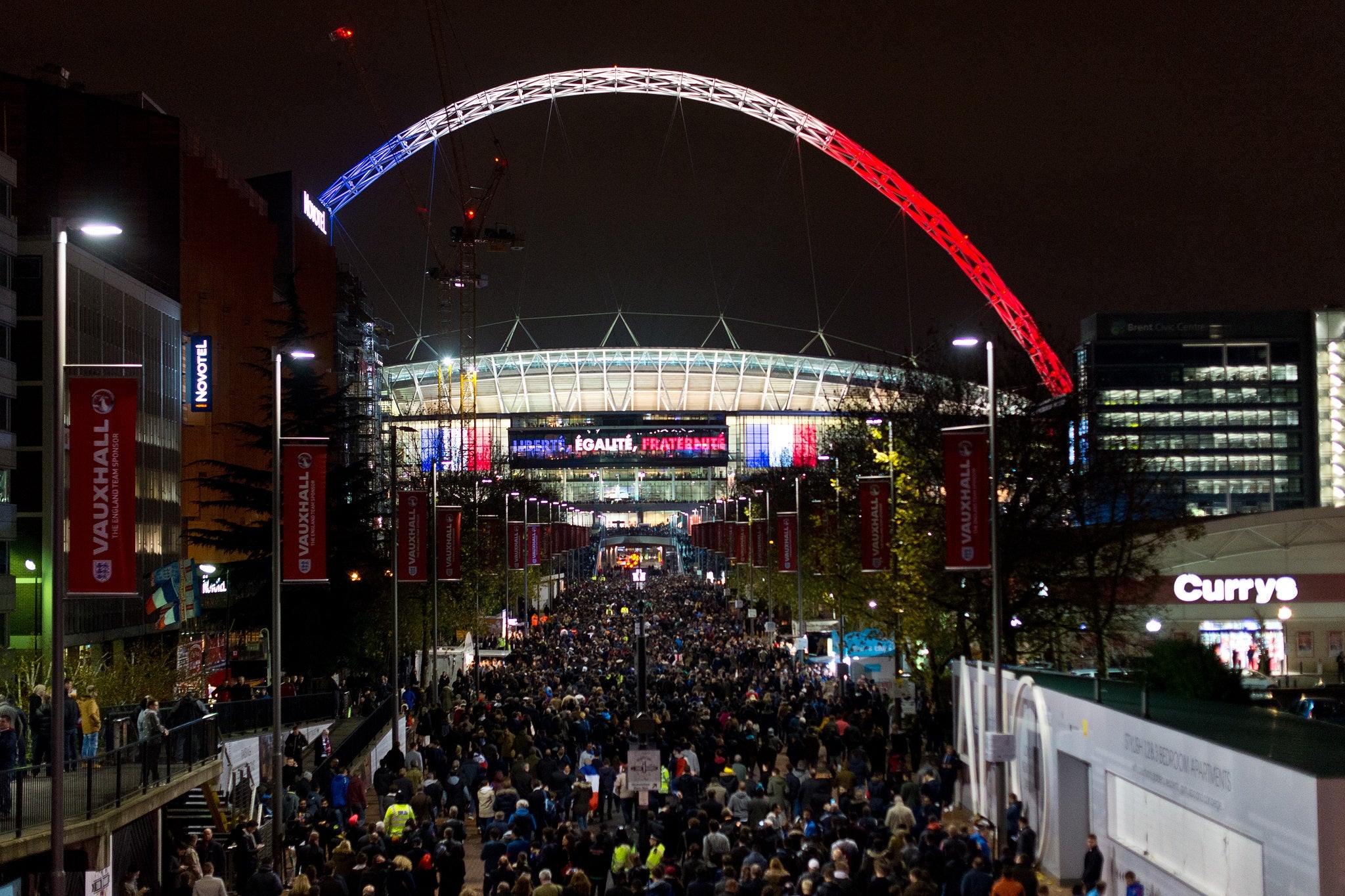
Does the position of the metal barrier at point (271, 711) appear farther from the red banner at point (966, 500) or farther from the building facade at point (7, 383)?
the red banner at point (966, 500)

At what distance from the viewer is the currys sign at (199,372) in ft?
209

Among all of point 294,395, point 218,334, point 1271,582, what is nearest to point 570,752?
point 294,395

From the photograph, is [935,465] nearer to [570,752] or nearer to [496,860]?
[570,752]

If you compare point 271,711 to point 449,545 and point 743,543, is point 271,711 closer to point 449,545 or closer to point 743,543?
point 449,545

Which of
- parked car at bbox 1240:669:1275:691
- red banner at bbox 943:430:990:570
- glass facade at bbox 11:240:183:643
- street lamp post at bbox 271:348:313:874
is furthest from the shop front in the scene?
glass facade at bbox 11:240:183:643

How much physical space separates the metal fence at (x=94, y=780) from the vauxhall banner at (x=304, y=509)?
4.41m

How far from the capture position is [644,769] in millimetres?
24500

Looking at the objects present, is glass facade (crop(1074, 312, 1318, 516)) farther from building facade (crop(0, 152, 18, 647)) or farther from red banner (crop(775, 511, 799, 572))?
building facade (crop(0, 152, 18, 647))

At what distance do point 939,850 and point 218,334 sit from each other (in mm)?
64437

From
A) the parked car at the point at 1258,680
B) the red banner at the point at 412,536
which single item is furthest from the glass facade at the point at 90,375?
the parked car at the point at 1258,680

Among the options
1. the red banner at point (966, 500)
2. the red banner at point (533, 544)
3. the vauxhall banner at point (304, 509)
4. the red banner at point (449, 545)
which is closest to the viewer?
the red banner at point (966, 500)

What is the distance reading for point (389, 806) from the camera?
22.5m

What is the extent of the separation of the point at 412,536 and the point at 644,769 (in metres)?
16.6

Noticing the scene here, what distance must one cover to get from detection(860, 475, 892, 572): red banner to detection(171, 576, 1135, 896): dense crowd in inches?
157
